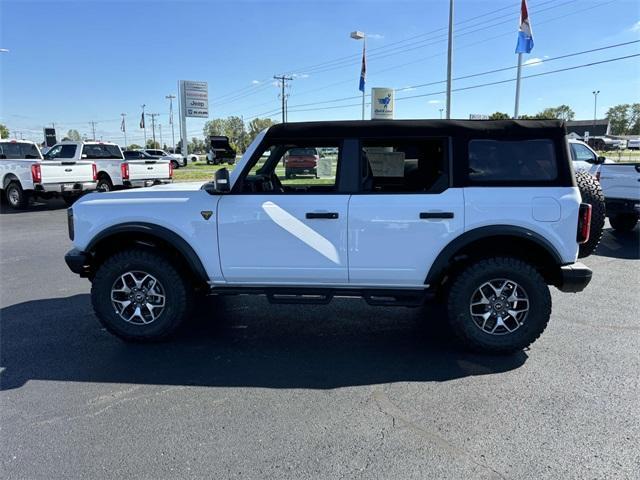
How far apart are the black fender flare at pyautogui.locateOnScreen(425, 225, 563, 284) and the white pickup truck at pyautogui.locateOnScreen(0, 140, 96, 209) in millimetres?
12857

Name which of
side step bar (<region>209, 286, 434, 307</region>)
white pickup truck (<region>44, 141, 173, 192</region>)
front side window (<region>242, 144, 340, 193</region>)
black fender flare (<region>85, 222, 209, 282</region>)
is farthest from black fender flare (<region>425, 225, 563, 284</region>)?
white pickup truck (<region>44, 141, 173, 192</region>)

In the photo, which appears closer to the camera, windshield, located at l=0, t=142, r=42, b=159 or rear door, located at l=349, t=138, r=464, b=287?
rear door, located at l=349, t=138, r=464, b=287

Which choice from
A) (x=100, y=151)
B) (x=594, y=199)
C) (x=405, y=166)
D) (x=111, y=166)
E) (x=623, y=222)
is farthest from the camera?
(x=100, y=151)

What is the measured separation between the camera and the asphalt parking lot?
2.60 m

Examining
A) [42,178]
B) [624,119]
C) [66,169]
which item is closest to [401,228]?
[42,178]

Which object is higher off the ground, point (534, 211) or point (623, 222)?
point (534, 211)

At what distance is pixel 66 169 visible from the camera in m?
13.7

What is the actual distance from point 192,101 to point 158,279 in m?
46.5

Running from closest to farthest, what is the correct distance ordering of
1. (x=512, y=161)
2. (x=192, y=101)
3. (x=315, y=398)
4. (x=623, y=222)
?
(x=315, y=398), (x=512, y=161), (x=623, y=222), (x=192, y=101)

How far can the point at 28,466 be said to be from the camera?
2.57 meters

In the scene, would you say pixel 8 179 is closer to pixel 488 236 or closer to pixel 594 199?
pixel 488 236

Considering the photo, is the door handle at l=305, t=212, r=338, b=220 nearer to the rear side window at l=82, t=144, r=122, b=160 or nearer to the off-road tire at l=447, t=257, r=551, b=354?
the off-road tire at l=447, t=257, r=551, b=354

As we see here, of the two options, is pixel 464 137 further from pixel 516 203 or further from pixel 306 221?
pixel 306 221

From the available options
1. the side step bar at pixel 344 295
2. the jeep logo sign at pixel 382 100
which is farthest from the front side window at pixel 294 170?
the jeep logo sign at pixel 382 100
